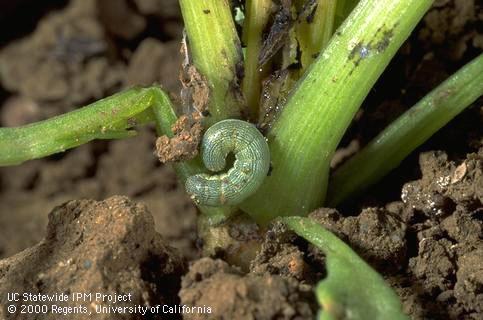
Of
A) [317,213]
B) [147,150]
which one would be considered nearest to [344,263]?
[317,213]

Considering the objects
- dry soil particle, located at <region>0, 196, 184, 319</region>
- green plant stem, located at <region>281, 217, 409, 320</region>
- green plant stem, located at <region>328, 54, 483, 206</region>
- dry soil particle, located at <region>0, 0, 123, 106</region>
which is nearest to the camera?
green plant stem, located at <region>281, 217, 409, 320</region>

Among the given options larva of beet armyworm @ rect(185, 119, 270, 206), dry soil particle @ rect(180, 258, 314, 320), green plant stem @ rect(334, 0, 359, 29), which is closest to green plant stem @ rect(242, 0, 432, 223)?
larva of beet armyworm @ rect(185, 119, 270, 206)

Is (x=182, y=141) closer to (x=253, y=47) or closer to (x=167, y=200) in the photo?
(x=253, y=47)

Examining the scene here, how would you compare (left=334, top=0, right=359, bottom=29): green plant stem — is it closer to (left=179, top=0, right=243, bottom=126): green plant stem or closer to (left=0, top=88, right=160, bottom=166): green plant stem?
(left=179, top=0, right=243, bottom=126): green plant stem

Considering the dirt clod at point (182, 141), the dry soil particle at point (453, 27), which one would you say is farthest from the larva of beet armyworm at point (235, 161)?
the dry soil particle at point (453, 27)

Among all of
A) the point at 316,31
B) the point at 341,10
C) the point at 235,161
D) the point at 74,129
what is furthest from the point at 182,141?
the point at 341,10

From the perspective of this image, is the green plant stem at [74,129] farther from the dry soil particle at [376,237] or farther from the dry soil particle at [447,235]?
the dry soil particle at [447,235]
